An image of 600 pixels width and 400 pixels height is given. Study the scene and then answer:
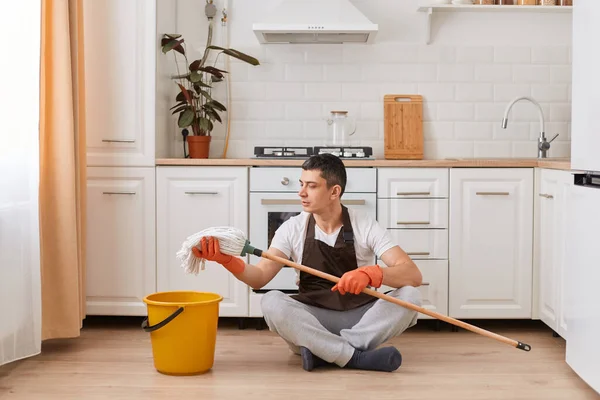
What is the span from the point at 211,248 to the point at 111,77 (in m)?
1.39

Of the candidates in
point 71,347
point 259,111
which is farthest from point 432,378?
point 259,111

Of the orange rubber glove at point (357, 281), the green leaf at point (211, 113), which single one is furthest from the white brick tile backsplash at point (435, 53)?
the orange rubber glove at point (357, 281)

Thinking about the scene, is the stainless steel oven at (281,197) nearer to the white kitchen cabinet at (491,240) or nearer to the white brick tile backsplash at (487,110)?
the white kitchen cabinet at (491,240)

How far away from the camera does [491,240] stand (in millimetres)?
3795

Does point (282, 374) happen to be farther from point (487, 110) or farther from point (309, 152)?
point (487, 110)

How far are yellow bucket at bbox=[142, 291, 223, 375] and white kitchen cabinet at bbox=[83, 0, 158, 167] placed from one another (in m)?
1.07

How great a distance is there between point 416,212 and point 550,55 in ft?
4.35

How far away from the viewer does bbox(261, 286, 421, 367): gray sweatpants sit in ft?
9.94

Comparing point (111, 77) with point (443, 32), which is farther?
point (443, 32)

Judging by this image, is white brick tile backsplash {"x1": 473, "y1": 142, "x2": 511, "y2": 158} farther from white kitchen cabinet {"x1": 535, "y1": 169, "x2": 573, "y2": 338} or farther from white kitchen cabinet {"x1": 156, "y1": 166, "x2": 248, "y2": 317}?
white kitchen cabinet {"x1": 156, "y1": 166, "x2": 248, "y2": 317}

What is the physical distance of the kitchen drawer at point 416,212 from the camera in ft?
12.4

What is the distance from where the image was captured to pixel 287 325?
10.0ft

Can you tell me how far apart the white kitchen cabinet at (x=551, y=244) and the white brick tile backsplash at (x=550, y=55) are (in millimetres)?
912

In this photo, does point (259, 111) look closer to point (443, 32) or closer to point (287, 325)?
point (443, 32)
